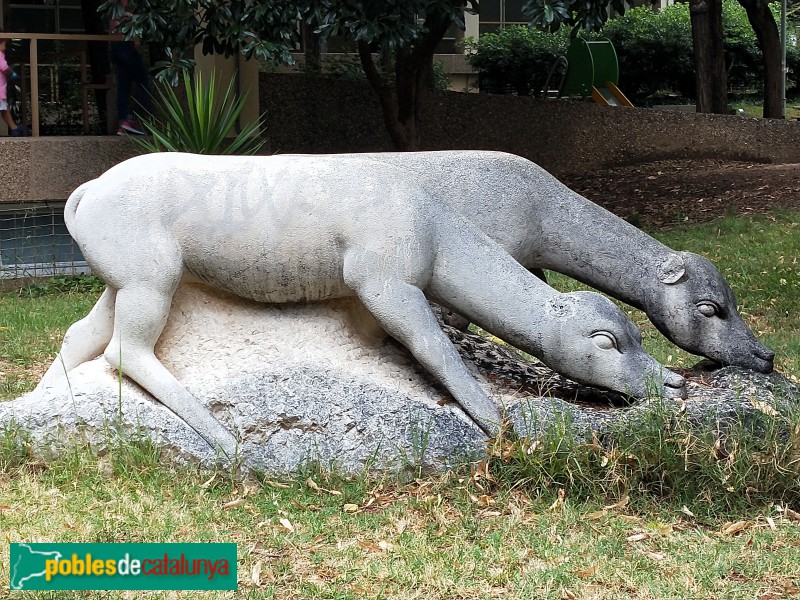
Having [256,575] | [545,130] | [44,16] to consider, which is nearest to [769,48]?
[545,130]

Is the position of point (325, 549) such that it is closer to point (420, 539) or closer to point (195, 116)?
point (420, 539)

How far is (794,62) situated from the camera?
2181cm

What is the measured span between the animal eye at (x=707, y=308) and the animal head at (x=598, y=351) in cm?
34

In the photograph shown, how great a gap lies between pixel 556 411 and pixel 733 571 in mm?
988

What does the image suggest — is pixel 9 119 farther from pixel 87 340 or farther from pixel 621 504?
pixel 621 504

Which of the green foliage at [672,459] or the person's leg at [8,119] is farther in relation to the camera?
the person's leg at [8,119]

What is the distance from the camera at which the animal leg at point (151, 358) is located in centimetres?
466

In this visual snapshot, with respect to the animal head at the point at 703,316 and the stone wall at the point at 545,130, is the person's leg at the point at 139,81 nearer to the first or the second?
the stone wall at the point at 545,130

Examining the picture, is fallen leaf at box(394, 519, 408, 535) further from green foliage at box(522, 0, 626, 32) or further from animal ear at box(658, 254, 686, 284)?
green foliage at box(522, 0, 626, 32)

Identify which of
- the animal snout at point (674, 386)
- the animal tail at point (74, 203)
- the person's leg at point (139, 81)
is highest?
the person's leg at point (139, 81)

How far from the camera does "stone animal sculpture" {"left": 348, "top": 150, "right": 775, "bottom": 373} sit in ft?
15.9

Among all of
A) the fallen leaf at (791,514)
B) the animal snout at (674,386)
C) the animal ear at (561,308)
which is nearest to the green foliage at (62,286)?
the animal ear at (561,308)

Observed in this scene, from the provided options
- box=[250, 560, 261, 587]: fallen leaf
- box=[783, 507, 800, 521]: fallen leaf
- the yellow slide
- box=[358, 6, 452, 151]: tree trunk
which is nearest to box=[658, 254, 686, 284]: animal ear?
box=[783, 507, 800, 521]: fallen leaf

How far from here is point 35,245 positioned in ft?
31.9
